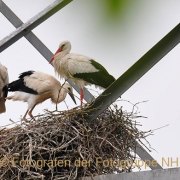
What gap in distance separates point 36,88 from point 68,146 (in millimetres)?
1280

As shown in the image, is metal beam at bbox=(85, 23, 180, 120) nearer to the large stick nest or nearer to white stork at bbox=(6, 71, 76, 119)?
the large stick nest

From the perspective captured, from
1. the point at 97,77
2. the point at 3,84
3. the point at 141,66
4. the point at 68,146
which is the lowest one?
the point at 141,66

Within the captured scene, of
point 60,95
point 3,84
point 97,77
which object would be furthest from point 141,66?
point 3,84

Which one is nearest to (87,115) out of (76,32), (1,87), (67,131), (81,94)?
(67,131)

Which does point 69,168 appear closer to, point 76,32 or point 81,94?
point 81,94

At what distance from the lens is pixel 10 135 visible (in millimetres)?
3238

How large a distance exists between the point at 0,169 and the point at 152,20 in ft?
9.01

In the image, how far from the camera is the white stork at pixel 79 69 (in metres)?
3.73

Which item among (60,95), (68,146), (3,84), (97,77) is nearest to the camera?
(68,146)

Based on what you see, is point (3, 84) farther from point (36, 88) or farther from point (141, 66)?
point (141, 66)

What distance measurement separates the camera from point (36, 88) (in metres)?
4.22

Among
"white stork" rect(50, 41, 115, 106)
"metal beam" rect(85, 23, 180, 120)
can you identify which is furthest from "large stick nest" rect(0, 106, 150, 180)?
"metal beam" rect(85, 23, 180, 120)

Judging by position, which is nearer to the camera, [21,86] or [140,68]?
[140,68]

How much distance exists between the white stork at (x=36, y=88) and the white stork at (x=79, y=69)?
1.05 feet
